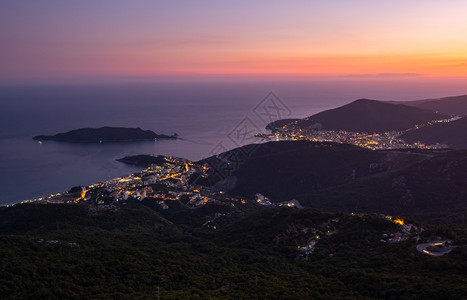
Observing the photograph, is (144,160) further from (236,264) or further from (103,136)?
(236,264)

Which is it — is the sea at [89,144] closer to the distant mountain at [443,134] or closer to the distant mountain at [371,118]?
the distant mountain at [371,118]

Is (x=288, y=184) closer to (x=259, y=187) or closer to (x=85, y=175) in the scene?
(x=259, y=187)

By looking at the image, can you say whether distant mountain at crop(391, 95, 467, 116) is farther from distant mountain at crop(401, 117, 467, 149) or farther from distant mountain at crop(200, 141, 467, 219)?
distant mountain at crop(200, 141, 467, 219)

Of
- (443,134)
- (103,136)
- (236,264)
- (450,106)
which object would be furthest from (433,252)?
(450,106)

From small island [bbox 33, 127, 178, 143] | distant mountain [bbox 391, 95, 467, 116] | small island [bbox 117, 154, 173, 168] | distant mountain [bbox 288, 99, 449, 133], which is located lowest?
small island [bbox 117, 154, 173, 168]

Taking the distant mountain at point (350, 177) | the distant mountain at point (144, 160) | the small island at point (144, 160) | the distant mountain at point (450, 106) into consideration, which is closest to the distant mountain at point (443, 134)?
the distant mountain at point (350, 177)

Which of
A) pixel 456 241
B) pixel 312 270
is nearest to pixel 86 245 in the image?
pixel 312 270

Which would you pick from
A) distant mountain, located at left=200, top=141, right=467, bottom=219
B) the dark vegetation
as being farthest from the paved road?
distant mountain, located at left=200, top=141, right=467, bottom=219
